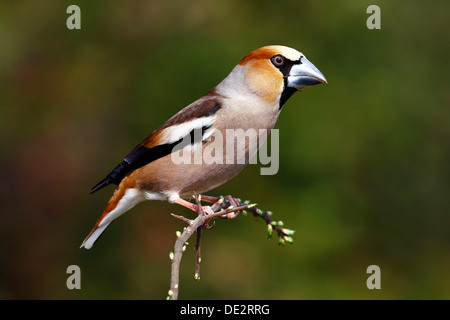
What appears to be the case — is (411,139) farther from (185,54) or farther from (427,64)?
(185,54)

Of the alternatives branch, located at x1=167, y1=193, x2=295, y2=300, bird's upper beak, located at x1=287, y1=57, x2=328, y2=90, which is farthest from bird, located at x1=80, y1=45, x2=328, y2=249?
branch, located at x1=167, y1=193, x2=295, y2=300

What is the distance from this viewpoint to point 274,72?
2.92 meters

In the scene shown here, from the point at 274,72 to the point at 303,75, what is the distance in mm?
169

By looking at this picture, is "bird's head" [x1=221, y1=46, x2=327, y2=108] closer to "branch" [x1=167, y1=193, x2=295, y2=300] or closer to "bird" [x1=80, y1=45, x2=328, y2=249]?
"bird" [x1=80, y1=45, x2=328, y2=249]

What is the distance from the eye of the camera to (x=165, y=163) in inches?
114

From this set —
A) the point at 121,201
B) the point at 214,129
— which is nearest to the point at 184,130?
the point at 214,129

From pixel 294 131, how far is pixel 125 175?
2526 mm

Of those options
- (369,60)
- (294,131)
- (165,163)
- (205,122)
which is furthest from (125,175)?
(369,60)

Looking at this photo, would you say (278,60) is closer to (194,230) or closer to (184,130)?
(184,130)

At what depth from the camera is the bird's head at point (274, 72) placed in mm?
2875

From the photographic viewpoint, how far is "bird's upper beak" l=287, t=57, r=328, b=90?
277cm

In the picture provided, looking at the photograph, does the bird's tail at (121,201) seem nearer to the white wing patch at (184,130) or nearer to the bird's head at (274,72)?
the white wing patch at (184,130)

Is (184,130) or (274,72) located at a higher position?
→ (274,72)

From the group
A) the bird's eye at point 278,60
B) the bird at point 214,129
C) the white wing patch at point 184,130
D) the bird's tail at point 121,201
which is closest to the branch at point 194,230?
the bird at point 214,129
